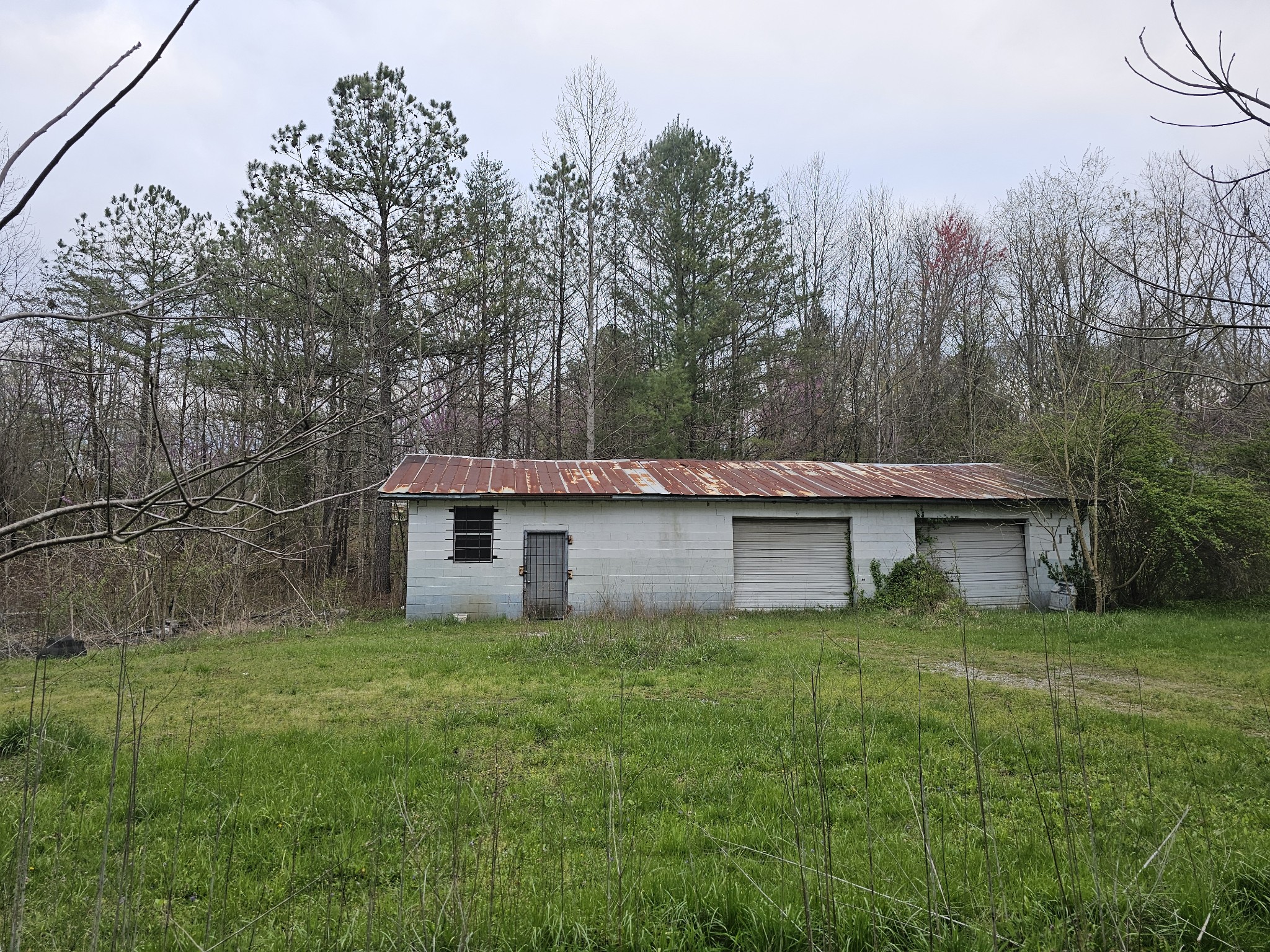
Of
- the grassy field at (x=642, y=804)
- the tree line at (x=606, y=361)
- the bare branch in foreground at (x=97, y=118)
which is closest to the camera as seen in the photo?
the bare branch in foreground at (x=97, y=118)

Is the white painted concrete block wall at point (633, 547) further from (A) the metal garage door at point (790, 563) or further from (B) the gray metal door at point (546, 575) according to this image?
(A) the metal garage door at point (790, 563)

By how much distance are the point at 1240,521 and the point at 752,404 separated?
1289 cm

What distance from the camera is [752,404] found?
22.7 meters

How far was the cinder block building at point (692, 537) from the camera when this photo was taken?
1435 centimetres

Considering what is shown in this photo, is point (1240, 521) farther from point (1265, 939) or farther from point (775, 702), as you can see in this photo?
point (1265, 939)

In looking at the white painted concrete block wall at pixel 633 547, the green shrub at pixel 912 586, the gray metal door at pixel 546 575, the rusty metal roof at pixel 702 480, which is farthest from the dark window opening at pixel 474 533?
the green shrub at pixel 912 586

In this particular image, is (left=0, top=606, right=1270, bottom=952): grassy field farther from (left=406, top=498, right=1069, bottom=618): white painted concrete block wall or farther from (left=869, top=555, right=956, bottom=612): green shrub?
(left=869, top=555, right=956, bottom=612): green shrub

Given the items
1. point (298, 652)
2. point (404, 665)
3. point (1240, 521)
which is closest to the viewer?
point (404, 665)

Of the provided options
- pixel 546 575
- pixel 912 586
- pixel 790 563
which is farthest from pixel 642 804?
pixel 912 586

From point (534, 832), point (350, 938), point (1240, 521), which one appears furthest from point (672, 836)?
point (1240, 521)

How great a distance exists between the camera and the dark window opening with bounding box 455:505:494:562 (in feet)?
47.5

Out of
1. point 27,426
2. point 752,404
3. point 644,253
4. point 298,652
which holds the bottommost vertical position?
point 298,652

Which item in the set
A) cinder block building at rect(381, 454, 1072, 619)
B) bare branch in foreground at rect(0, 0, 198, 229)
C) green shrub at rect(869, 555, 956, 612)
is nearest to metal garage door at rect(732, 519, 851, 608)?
cinder block building at rect(381, 454, 1072, 619)

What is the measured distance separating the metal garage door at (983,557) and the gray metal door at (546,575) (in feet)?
27.8
